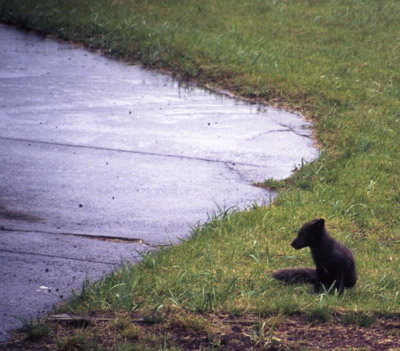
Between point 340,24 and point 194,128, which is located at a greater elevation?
point 340,24

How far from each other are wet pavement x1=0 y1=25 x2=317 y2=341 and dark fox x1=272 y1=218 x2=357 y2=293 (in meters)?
1.15

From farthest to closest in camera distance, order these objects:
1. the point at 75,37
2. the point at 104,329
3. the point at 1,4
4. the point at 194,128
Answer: the point at 1,4
the point at 75,37
the point at 194,128
the point at 104,329

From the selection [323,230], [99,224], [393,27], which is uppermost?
[393,27]

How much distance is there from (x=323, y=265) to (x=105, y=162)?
2.90 m

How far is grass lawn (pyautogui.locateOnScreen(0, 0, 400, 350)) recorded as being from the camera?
187 inches

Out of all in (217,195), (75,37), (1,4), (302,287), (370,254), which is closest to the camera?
(302,287)

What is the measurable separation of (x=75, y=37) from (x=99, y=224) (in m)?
5.77

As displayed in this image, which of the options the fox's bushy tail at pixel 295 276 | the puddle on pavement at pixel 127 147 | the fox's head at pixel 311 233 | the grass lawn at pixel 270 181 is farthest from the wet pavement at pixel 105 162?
the fox's head at pixel 311 233

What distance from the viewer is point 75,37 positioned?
11.5 metres

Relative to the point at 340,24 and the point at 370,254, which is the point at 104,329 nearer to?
the point at 370,254

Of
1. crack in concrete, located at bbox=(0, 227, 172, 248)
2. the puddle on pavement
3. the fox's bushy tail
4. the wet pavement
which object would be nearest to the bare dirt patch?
the wet pavement

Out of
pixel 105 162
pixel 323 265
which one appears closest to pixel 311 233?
pixel 323 265

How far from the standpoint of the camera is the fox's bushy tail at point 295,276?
5.29m

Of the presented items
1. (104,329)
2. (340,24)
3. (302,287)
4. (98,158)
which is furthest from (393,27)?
(104,329)
